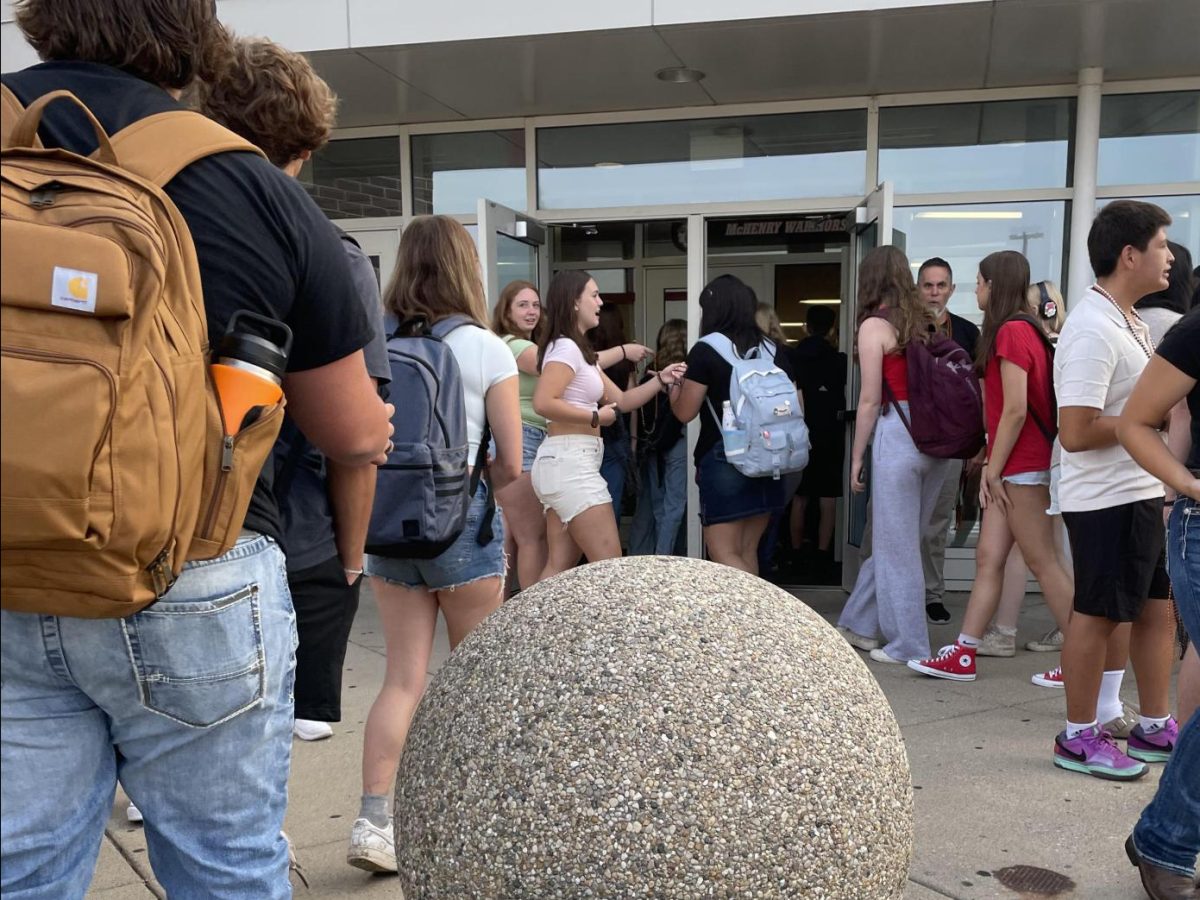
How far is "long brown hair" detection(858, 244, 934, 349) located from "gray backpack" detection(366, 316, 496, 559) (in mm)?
3290

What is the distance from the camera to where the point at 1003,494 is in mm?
5055

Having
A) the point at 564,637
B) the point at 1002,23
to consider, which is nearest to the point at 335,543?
the point at 564,637

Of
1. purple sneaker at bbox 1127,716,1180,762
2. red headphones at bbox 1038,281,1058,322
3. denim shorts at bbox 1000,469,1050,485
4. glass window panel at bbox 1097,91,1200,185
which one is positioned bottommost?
purple sneaker at bbox 1127,716,1180,762

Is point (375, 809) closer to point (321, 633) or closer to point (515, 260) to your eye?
point (321, 633)

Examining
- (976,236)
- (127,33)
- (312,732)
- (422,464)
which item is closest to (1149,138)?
(976,236)

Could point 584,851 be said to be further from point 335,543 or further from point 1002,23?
point 1002,23

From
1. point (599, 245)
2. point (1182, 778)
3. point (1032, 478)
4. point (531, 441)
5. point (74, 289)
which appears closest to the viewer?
point (74, 289)

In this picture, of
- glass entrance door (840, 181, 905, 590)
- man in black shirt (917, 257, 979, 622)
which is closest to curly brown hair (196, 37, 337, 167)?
man in black shirt (917, 257, 979, 622)

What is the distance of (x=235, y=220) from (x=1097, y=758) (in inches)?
153

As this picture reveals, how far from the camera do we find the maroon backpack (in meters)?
5.62

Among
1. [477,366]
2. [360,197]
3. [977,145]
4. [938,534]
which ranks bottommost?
[938,534]

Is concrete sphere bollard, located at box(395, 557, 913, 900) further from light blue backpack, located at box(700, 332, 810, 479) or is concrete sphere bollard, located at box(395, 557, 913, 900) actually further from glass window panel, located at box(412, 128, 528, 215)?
glass window panel, located at box(412, 128, 528, 215)

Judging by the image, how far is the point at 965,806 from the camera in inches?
157

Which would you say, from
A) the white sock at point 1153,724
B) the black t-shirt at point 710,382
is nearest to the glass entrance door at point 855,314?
the black t-shirt at point 710,382
